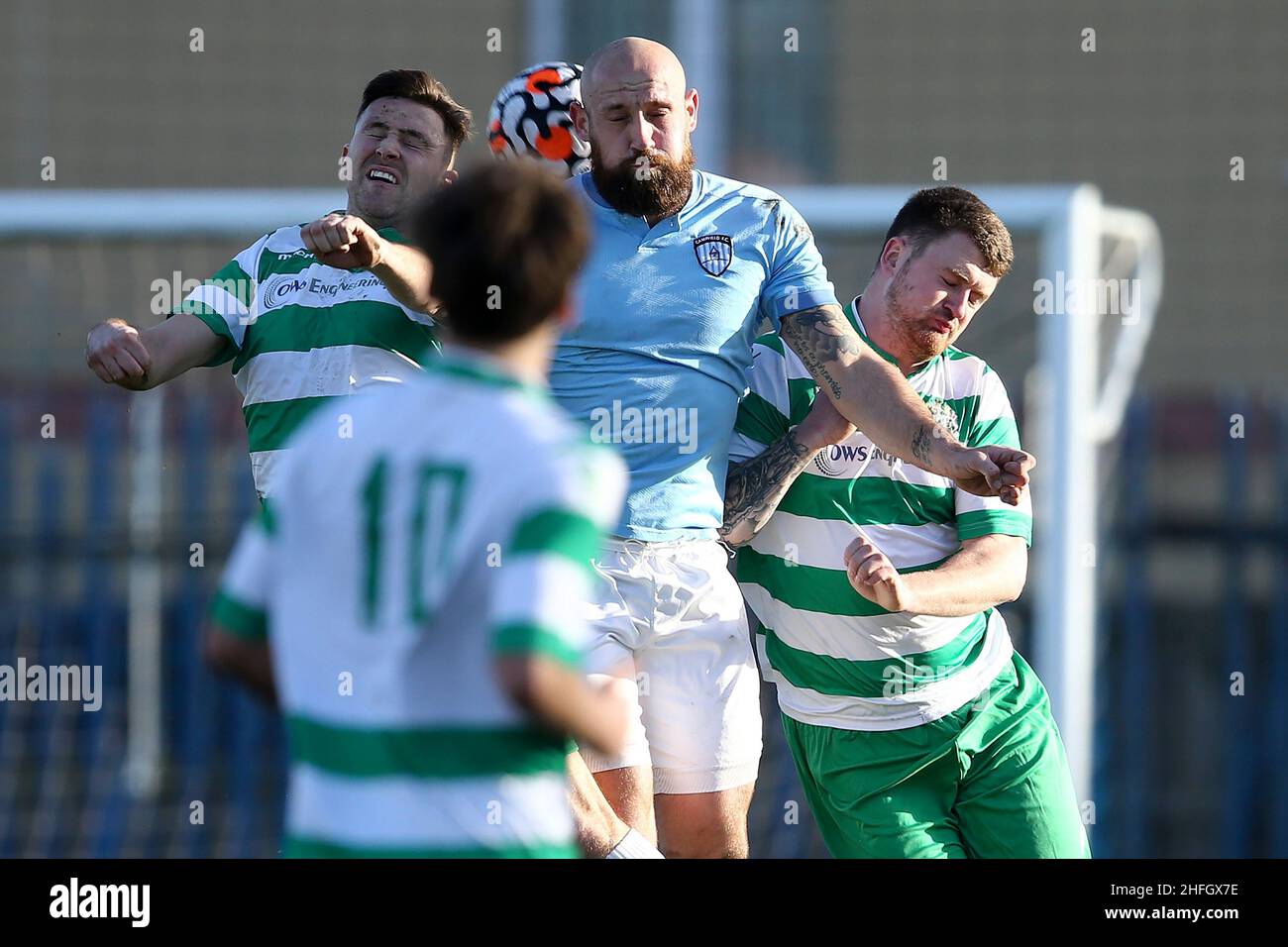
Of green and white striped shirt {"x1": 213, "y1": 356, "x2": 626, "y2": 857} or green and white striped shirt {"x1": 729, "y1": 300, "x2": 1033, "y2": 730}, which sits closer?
green and white striped shirt {"x1": 213, "y1": 356, "x2": 626, "y2": 857}

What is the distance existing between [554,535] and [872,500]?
5.52 ft

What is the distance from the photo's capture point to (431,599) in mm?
1992

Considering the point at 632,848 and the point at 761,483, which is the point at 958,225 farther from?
the point at 632,848

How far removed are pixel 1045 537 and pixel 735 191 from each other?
2.43 metres

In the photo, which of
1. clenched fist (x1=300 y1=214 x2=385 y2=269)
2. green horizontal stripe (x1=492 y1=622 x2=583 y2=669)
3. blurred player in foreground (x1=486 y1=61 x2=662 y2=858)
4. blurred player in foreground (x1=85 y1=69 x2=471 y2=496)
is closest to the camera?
green horizontal stripe (x1=492 y1=622 x2=583 y2=669)

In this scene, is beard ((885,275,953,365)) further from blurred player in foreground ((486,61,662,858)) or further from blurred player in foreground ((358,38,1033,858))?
blurred player in foreground ((486,61,662,858))

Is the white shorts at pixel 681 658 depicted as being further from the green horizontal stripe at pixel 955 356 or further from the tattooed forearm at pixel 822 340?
the green horizontal stripe at pixel 955 356

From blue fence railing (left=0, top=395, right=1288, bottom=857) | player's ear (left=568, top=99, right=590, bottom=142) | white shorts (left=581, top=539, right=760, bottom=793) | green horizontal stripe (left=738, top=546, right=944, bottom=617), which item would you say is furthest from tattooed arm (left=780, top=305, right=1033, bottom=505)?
blue fence railing (left=0, top=395, right=1288, bottom=857)

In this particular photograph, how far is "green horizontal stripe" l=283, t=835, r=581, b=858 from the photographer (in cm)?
204

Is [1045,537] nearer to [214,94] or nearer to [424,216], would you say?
[424,216]

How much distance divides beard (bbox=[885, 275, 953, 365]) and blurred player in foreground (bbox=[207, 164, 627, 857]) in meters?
1.49
